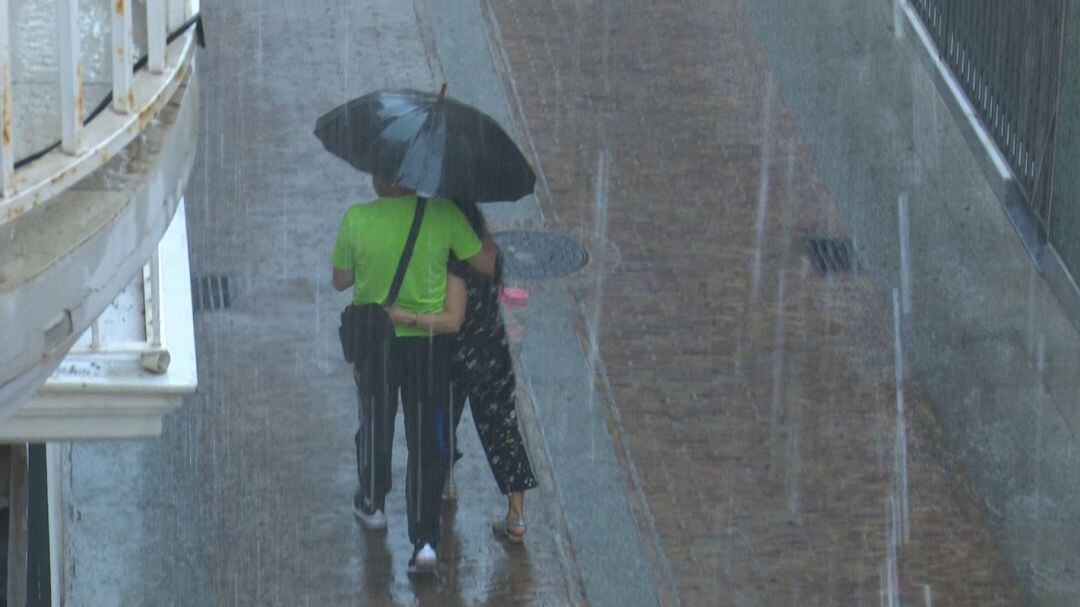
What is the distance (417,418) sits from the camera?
732 centimetres

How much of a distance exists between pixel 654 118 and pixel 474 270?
4.42 meters

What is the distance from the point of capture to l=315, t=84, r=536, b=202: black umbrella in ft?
22.6

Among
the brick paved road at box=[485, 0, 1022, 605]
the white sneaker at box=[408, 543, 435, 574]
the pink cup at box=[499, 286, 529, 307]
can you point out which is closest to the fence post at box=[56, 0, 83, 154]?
the pink cup at box=[499, 286, 529, 307]

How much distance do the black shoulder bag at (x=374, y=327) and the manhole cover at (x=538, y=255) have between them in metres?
2.60

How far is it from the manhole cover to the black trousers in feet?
7.79

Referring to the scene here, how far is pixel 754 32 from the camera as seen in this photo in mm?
12352

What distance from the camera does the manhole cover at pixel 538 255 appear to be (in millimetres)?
9844

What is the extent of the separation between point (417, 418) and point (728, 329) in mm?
2623

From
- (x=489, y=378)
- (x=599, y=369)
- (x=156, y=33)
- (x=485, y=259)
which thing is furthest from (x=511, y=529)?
(x=156, y=33)

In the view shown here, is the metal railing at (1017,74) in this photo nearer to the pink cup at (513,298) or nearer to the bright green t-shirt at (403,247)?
the pink cup at (513,298)

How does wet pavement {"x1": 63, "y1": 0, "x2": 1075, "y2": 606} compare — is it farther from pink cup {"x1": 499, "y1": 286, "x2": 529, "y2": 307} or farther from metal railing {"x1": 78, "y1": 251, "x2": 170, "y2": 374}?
metal railing {"x1": 78, "y1": 251, "x2": 170, "y2": 374}

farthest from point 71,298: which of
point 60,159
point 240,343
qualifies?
point 240,343

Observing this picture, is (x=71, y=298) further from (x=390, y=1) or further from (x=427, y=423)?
(x=390, y=1)

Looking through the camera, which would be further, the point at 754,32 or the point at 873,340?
the point at 754,32
